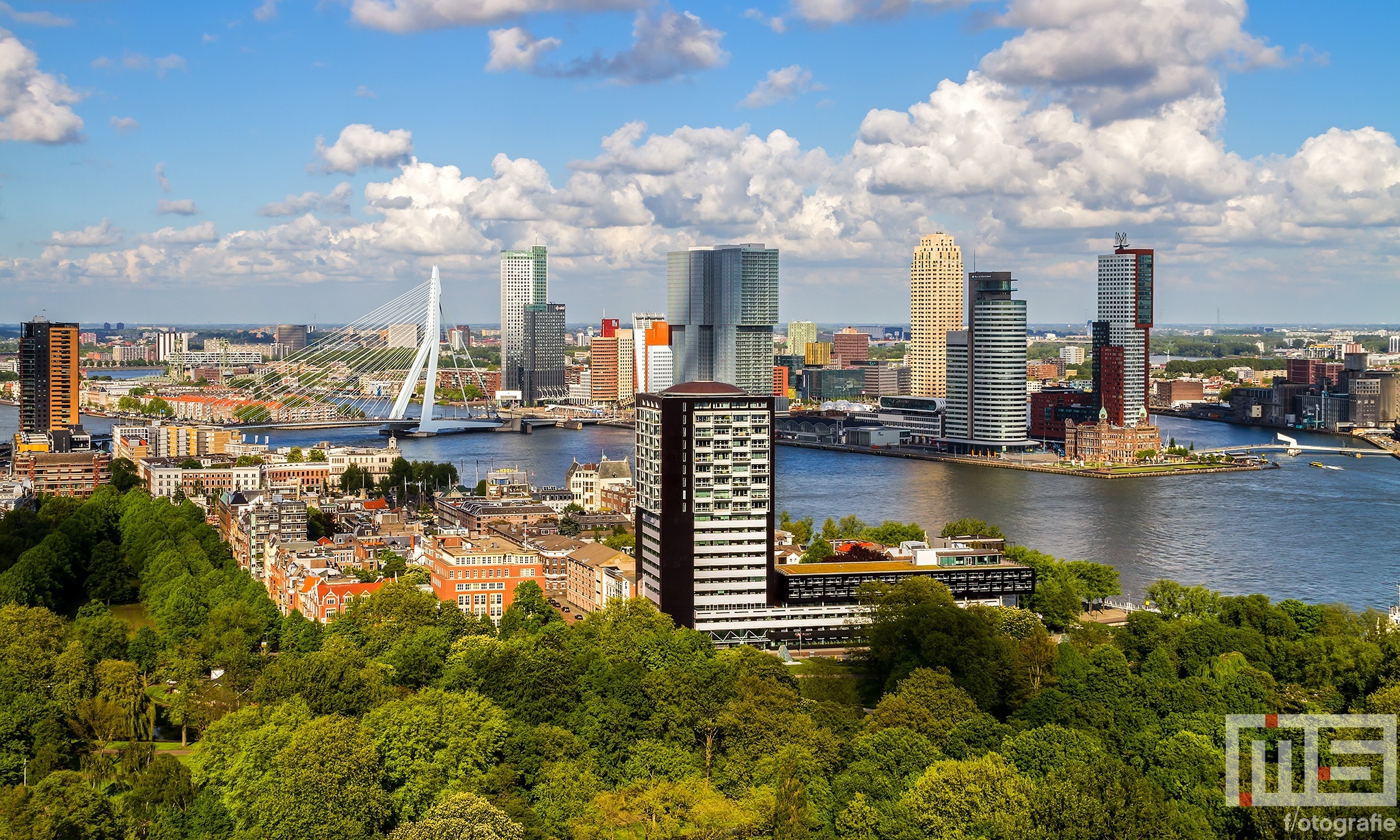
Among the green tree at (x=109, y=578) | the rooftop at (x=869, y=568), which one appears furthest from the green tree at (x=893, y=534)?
the green tree at (x=109, y=578)

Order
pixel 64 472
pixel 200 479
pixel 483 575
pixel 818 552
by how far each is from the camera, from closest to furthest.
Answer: pixel 483 575
pixel 818 552
pixel 200 479
pixel 64 472

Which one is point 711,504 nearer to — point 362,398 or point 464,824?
point 464,824

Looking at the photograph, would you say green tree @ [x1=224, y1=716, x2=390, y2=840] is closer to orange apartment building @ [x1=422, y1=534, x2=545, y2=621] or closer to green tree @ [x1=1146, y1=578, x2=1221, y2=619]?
orange apartment building @ [x1=422, y1=534, x2=545, y2=621]

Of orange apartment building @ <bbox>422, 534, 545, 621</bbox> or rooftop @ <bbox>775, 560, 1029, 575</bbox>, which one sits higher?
rooftop @ <bbox>775, 560, 1029, 575</bbox>

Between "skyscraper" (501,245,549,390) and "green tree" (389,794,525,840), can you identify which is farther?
"skyscraper" (501,245,549,390)

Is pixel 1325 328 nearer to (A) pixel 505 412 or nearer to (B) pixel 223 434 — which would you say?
(A) pixel 505 412

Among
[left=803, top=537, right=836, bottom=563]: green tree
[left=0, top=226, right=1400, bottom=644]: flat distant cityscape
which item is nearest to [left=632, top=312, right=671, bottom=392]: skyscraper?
[left=0, top=226, right=1400, bottom=644]: flat distant cityscape

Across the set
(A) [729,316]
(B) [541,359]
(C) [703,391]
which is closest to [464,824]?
(C) [703,391]
